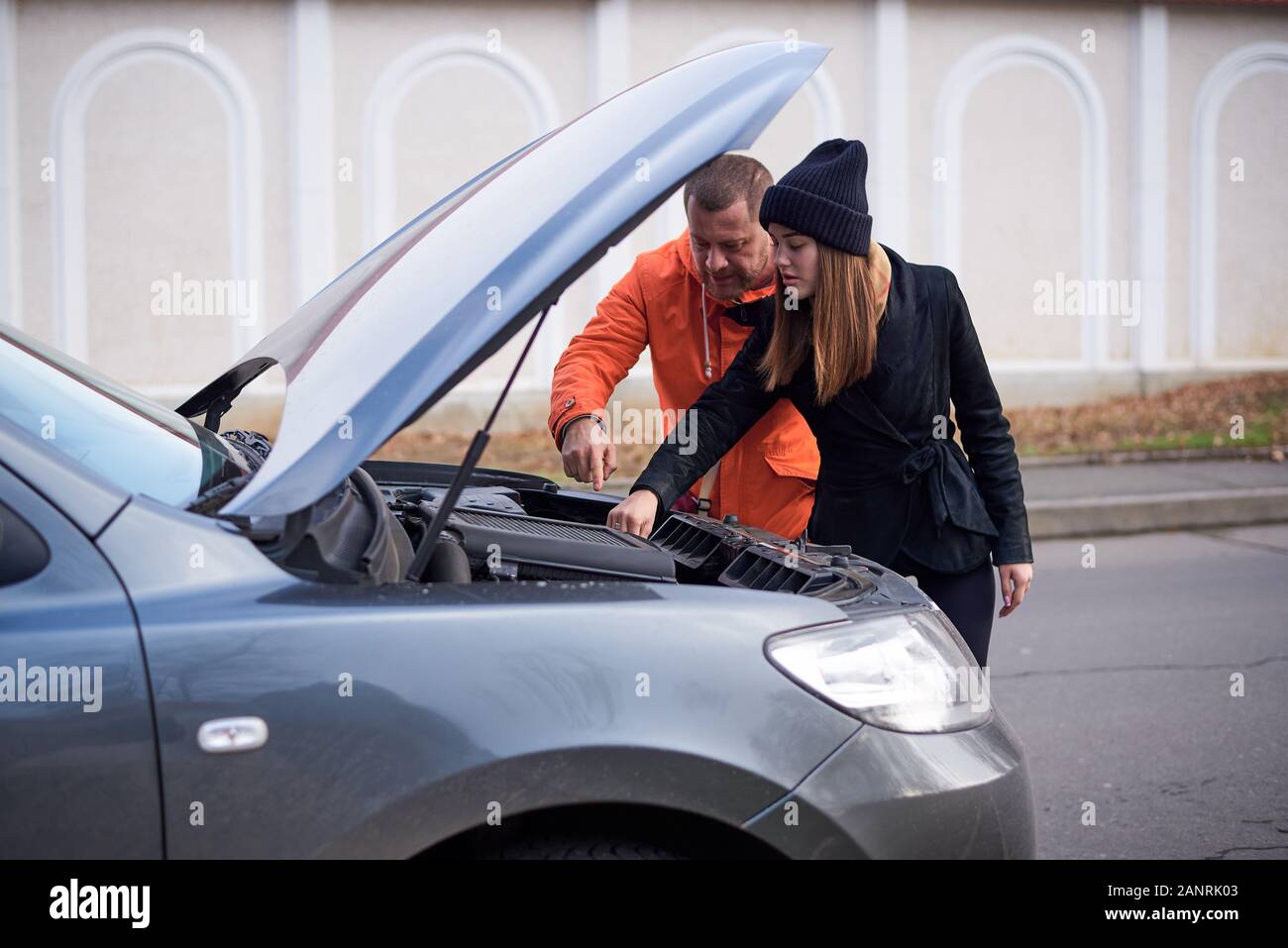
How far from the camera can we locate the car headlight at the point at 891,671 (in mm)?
1887

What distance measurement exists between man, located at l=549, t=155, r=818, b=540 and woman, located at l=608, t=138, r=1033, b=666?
209 millimetres

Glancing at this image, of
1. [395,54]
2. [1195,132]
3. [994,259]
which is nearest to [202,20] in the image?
[395,54]

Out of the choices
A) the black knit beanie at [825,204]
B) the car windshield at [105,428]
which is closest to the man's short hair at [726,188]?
the black knit beanie at [825,204]

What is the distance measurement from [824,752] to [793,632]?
7.1 inches

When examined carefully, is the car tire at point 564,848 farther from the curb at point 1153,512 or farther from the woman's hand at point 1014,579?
the curb at point 1153,512

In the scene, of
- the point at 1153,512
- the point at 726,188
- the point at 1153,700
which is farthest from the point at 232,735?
the point at 1153,512

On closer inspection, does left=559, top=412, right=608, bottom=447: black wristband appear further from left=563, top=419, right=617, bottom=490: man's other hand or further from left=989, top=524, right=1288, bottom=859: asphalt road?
left=989, top=524, right=1288, bottom=859: asphalt road

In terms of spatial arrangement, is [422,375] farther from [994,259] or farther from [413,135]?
[994,259]

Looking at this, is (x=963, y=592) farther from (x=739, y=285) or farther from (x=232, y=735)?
Result: (x=232, y=735)

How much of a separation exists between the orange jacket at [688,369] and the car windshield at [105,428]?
1182 mm

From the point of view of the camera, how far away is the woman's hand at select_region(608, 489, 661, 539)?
2.79 metres

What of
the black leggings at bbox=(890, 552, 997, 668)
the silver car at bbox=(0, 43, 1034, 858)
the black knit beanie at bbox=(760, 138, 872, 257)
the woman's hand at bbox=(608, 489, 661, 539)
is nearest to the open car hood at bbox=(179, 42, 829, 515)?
the silver car at bbox=(0, 43, 1034, 858)

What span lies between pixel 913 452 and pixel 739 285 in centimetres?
72
